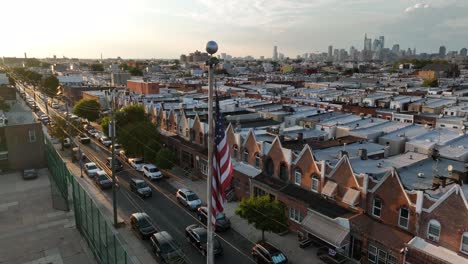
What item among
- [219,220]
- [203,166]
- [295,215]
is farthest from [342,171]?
[203,166]

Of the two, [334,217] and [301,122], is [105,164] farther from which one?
[334,217]

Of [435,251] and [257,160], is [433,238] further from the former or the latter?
[257,160]

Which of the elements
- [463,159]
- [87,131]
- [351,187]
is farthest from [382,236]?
[87,131]

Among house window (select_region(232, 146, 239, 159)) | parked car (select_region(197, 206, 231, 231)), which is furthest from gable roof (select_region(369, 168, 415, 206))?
house window (select_region(232, 146, 239, 159))

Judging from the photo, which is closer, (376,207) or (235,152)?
(376,207)

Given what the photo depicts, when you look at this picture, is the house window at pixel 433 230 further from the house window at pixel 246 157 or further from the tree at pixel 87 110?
the tree at pixel 87 110
